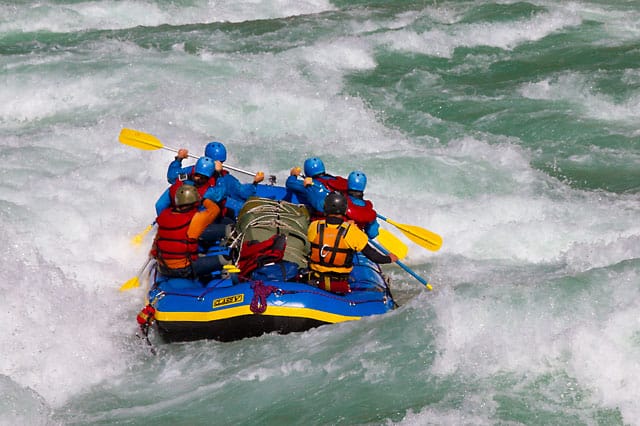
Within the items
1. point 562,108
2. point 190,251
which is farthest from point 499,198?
point 190,251

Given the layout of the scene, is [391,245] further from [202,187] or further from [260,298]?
[260,298]

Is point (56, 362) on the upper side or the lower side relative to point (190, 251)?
lower

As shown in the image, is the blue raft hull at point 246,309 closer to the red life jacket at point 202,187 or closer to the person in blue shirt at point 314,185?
the red life jacket at point 202,187

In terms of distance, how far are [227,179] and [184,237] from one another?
131 centimetres

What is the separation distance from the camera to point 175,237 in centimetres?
688

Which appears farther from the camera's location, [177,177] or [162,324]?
[177,177]

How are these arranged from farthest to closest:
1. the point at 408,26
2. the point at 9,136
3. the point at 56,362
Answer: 1. the point at 408,26
2. the point at 9,136
3. the point at 56,362

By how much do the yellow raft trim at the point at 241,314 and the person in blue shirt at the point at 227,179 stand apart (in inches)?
63.7


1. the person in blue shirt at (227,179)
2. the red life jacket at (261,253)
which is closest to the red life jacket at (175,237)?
the red life jacket at (261,253)

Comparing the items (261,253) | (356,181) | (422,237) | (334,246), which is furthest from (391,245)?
(261,253)

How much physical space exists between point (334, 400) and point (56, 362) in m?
2.02

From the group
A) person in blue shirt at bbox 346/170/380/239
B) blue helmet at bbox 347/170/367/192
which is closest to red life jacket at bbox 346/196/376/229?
person in blue shirt at bbox 346/170/380/239

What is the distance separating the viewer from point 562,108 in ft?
38.2

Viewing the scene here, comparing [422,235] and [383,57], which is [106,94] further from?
[422,235]
